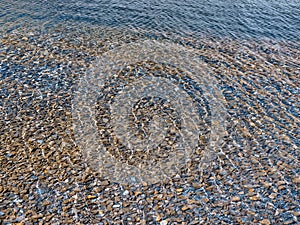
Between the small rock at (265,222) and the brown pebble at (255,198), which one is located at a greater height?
the small rock at (265,222)

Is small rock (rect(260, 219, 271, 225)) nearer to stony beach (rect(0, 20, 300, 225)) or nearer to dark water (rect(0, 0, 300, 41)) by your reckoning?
stony beach (rect(0, 20, 300, 225))

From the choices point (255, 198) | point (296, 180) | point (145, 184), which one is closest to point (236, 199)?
point (255, 198)

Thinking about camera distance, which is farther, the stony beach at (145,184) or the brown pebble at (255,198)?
the brown pebble at (255,198)

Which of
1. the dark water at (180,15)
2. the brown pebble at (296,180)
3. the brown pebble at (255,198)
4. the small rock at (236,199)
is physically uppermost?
the brown pebble at (296,180)

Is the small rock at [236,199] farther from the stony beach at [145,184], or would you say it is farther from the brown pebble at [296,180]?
the brown pebble at [296,180]

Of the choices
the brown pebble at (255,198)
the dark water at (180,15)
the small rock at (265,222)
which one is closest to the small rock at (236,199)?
the brown pebble at (255,198)
